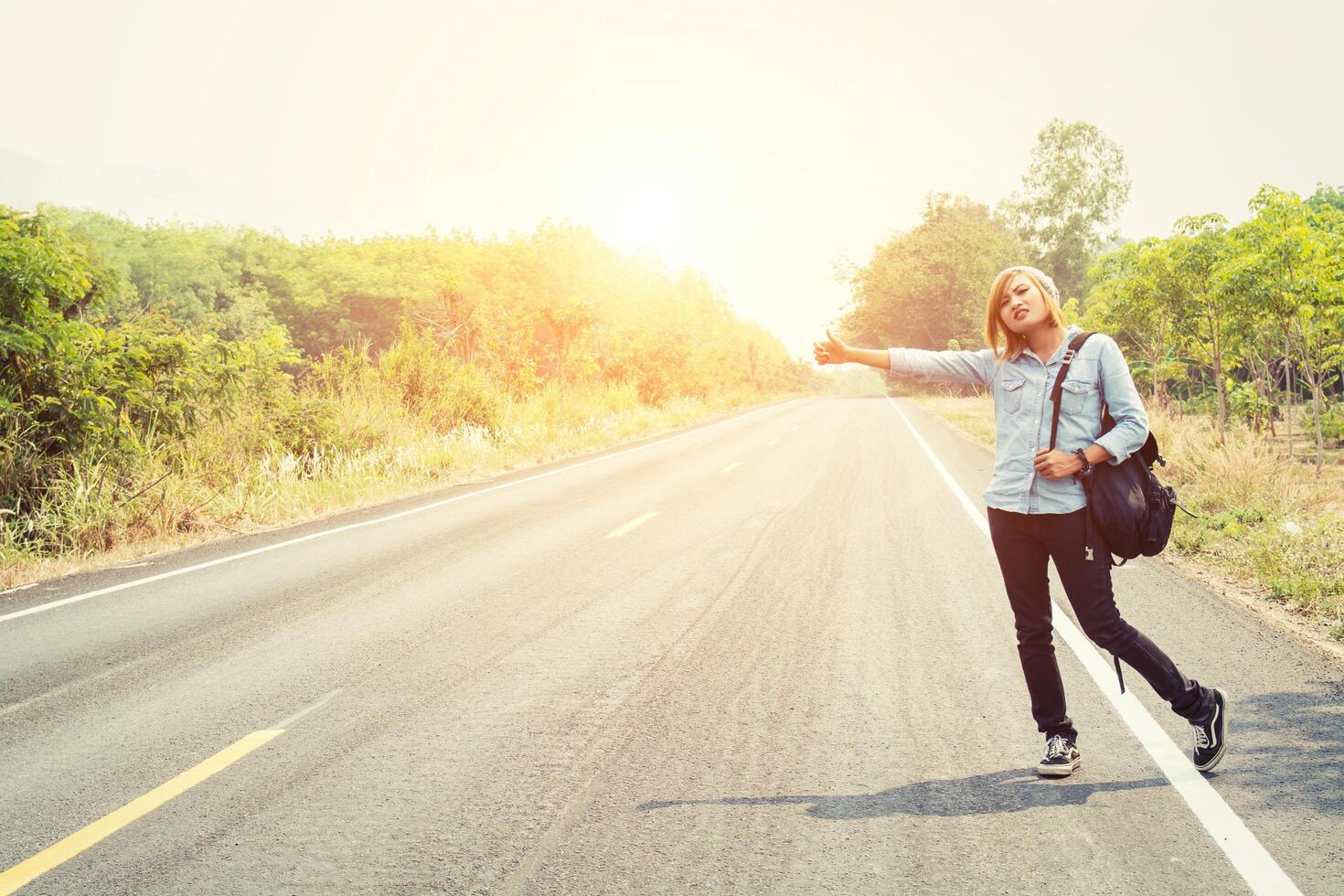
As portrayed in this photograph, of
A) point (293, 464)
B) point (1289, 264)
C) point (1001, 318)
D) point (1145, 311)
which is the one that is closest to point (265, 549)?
point (293, 464)

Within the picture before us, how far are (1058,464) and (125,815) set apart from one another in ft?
12.7

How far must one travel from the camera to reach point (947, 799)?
3.59m

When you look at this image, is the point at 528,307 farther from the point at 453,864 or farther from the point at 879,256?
the point at 453,864

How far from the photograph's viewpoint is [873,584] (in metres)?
7.64

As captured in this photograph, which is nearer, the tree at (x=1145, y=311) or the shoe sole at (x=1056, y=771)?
the shoe sole at (x=1056, y=771)

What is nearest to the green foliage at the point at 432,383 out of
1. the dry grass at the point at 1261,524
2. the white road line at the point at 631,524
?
the white road line at the point at 631,524

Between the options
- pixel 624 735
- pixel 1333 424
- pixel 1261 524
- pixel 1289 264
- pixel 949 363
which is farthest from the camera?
pixel 1333 424

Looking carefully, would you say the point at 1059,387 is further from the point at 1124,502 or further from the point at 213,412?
the point at 213,412

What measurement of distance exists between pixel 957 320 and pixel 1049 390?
7688 centimetres

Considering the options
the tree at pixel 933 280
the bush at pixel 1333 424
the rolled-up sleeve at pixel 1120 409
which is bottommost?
the bush at pixel 1333 424

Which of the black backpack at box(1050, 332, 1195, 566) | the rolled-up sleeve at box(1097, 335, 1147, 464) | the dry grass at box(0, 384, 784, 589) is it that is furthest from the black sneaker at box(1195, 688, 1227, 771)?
the dry grass at box(0, 384, 784, 589)

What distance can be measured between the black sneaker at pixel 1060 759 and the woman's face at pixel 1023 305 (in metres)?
1.72

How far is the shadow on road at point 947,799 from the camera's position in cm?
350

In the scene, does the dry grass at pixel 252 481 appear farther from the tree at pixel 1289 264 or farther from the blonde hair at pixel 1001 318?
the tree at pixel 1289 264
